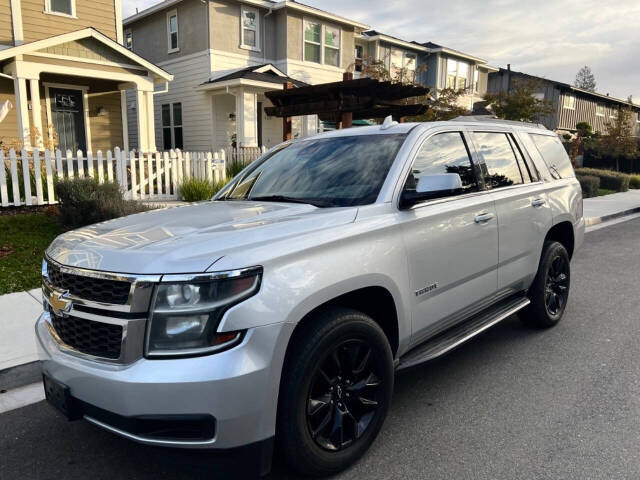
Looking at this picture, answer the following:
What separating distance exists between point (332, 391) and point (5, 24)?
15848mm

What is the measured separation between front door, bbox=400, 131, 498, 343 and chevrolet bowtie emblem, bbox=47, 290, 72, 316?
1.84 metres

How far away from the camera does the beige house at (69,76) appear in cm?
1315

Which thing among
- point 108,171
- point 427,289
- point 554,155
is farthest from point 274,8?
point 427,289

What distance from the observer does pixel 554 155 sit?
5.08 m

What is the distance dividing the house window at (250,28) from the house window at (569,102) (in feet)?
107

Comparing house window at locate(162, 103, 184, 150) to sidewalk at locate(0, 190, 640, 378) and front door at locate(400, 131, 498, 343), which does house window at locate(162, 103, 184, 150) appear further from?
front door at locate(400, 131, 498, 343)

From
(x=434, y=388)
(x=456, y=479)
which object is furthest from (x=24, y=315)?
(x=456, y=479)

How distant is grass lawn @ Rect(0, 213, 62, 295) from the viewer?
5.95 m

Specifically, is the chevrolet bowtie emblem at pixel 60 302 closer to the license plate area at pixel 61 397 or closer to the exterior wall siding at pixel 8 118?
the license plate area at pixel 61 397

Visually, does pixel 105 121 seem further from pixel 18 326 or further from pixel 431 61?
pixel 431 61

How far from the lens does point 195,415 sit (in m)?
2.10

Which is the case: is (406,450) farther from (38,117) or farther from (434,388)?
(38,117)

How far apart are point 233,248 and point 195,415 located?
73 cm

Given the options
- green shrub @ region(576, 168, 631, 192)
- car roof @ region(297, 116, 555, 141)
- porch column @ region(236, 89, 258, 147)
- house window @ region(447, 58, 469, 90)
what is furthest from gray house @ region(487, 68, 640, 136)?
car roof @ region(297, 116, 555, 141)
